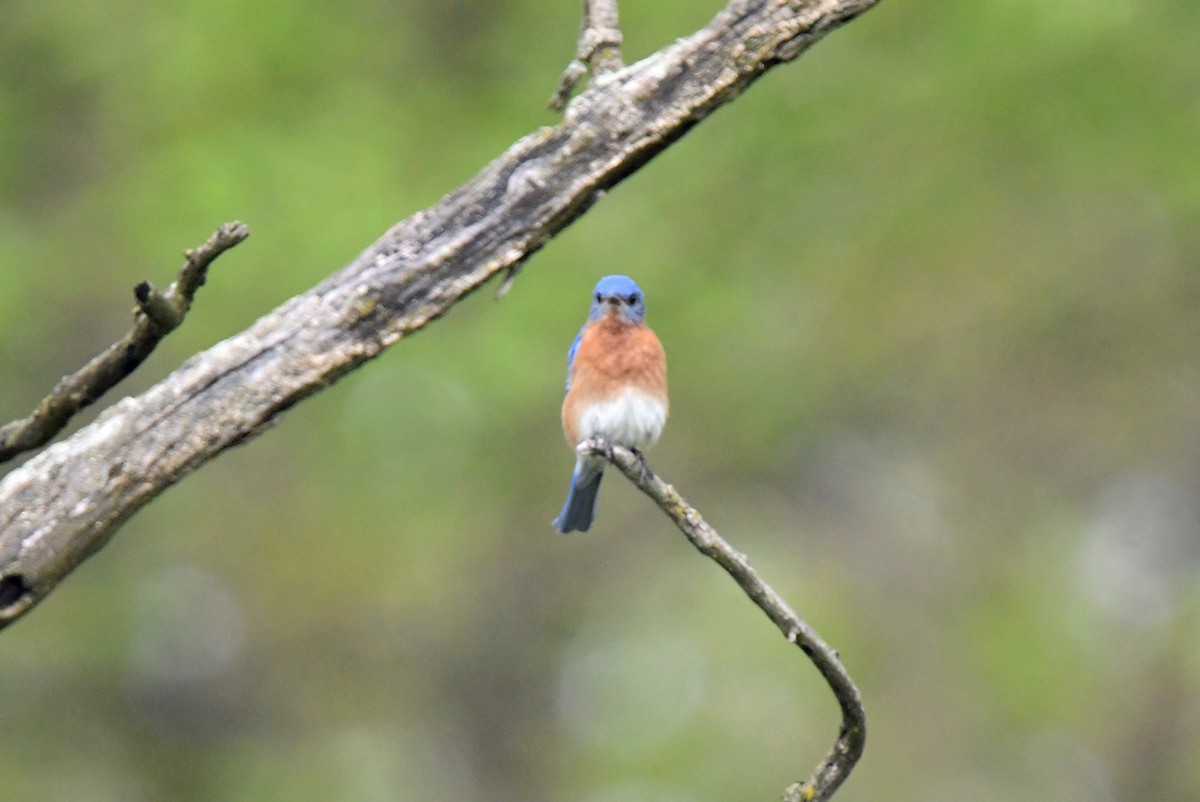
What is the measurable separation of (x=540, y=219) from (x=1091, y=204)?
806cm

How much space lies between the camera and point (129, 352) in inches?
178

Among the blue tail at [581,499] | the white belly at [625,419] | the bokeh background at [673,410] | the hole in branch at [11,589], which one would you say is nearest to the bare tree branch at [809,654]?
the hole in branch at [11,589]

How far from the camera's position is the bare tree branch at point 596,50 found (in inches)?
180

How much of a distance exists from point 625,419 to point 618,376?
0.17 meters

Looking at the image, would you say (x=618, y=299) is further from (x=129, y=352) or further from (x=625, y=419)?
(x=129, y=352)

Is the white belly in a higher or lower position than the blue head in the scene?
lower

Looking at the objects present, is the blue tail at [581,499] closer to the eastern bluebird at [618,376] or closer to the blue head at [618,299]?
the eastern bluebird at [618,376]

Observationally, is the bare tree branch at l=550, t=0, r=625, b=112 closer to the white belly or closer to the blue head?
the blue head

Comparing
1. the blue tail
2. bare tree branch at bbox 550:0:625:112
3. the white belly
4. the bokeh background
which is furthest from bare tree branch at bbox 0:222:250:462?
the bokeh background

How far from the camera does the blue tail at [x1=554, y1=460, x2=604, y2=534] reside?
265 inches

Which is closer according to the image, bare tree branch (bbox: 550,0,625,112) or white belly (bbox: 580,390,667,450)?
bare tree branch (bbox: 550,0,625,112)

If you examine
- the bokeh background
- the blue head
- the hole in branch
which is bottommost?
the hole in branch

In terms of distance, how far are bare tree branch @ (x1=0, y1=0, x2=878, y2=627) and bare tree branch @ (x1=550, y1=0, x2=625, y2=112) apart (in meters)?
0.12

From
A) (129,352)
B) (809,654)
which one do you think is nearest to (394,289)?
(129,352)
